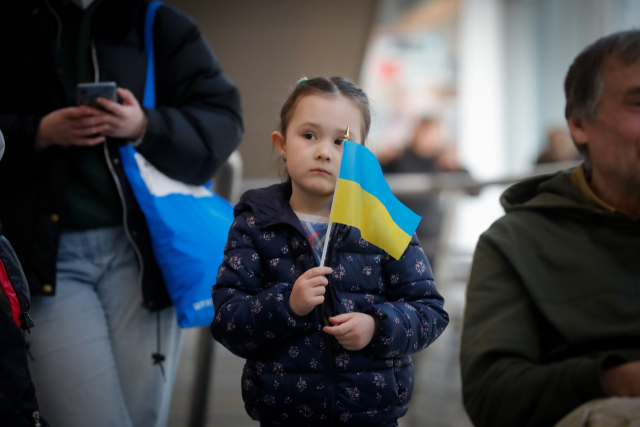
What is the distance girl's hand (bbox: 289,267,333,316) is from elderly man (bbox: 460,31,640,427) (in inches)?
14.0

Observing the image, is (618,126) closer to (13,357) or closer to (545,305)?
(545,305)

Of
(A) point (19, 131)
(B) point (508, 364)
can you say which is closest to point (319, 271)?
(B) point (508, 364)

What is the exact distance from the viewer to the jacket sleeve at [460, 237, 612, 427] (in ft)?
3.92

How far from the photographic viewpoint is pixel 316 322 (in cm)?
142

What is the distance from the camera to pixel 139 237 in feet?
5.84

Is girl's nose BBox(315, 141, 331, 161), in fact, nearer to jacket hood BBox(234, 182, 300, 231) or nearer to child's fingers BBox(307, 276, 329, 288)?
jacket hood BBox(234, 182, 300, 231)

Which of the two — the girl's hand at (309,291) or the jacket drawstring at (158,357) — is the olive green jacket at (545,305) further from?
the jacket drawstring at (158,357)

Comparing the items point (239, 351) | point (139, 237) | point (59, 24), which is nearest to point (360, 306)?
point (239, 351)

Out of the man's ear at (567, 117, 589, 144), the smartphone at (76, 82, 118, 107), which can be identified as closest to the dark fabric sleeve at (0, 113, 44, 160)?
the smartphone at (76, 82, 118, 107)

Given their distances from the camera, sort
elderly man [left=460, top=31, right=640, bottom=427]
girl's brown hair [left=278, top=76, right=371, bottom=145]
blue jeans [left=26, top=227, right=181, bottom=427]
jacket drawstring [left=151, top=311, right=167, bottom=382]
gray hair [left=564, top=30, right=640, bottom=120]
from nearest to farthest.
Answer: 1. elderly man [left=460, top=31, right=640, bottom=427]
2. gray hair [left=564, top=30, right=640, bottom=120]
3. girl's brown hair [left=278, top=76, right=371, bottom=145]
4. blue jeans [left=26, top=227, right=181, bottom=427]
5. jacket drawstring [left=151, top=311, right=167, bottom=382]

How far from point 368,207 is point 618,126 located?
1.89 ft

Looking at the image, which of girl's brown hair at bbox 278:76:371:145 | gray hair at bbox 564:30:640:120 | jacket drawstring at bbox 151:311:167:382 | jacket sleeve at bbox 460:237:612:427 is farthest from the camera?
jacket drawstring at bbox 151:311:167:382

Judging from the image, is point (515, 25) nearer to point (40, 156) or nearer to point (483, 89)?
point (483, 89)

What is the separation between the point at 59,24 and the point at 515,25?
354 inches
